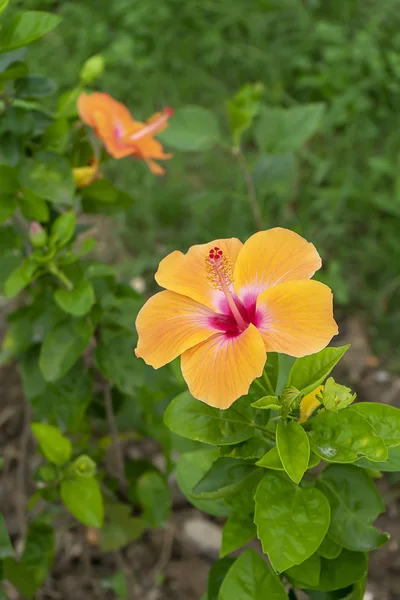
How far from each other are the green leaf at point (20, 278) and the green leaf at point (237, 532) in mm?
521

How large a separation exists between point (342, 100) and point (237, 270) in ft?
5.65

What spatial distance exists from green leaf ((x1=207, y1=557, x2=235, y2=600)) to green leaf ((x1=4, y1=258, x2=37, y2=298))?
1.85 ft

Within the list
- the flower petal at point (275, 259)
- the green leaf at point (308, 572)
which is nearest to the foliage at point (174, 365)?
the green leaf at point (308, 572)

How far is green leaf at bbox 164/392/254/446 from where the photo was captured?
0.89 metres

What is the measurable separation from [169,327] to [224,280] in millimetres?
99

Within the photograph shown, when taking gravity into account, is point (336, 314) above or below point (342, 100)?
below

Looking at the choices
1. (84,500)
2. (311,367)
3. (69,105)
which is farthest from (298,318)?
(69,105)

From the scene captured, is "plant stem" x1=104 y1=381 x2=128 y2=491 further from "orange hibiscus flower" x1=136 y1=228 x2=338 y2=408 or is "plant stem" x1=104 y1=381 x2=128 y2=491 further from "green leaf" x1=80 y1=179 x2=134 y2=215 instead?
"orange hibiscus flower" x1=136 y1=228 x2=338 y2=408

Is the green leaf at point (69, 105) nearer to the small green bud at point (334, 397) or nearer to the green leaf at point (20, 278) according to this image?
the green leaf at point (20, 278)

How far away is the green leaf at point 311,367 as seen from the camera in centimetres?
86

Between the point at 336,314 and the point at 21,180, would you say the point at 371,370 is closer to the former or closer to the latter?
the point at 336,314

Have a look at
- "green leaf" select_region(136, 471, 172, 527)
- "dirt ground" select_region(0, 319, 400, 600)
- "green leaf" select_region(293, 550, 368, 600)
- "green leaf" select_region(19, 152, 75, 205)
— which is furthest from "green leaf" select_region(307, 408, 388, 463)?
"dirt ground" select_region(0, 319, 400, 600)

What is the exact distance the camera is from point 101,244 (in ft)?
8.60

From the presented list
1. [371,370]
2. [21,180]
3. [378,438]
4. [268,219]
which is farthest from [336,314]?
[378,438]
